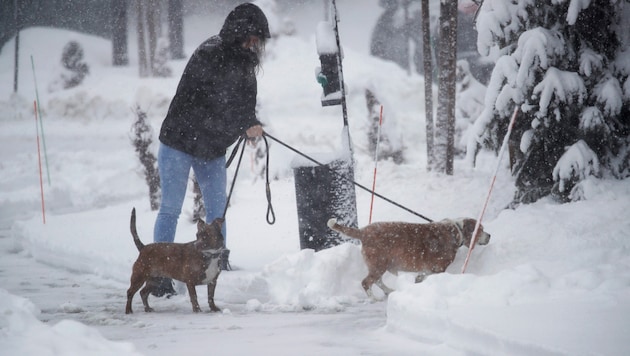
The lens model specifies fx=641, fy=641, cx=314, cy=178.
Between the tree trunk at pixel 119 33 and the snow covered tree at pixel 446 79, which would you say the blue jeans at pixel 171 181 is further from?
the tree trunk at pixel 119 33

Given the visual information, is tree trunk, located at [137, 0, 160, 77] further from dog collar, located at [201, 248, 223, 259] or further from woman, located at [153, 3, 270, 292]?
dog collar, located at [201, 248, 223, 259]

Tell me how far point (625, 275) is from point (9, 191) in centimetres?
1574

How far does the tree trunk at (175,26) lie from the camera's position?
2952 cm

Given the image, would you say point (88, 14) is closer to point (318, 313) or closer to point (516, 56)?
point (516, 56)

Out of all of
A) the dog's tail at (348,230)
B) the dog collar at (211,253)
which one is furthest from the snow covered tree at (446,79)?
the dog collar at (211,253)

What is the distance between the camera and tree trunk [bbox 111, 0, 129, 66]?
96.4 ft

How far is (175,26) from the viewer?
29.8 metres

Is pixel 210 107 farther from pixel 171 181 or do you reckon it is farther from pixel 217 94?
pixel 171 181

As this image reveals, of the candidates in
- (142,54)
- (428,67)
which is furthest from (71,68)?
(428,67)

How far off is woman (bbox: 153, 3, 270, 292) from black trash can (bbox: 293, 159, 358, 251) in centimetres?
105

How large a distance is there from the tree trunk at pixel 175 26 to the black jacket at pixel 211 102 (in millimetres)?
25656

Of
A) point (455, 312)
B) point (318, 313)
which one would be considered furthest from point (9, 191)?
point (455, 312)

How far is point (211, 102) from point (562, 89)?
4.03 metres

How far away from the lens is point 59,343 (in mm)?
2803
